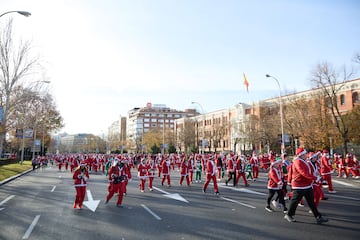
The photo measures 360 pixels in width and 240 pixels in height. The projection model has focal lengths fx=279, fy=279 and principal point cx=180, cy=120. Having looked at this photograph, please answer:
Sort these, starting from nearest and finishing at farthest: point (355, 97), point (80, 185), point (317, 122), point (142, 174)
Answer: point (80, 185)
point (142, 174)
point (317, 122)
point (355, 97)

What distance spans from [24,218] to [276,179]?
8022 millimetres

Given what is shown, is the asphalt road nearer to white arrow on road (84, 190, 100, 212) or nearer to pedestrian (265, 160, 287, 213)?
white arrow on road (84, 190, 100, 212)

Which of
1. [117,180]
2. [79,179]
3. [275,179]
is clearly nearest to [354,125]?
[275,179]

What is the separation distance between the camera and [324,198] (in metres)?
11.8

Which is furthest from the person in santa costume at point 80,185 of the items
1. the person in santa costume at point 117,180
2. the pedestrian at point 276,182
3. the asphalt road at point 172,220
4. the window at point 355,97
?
the window at point 355,97

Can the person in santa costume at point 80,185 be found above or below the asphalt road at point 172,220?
above

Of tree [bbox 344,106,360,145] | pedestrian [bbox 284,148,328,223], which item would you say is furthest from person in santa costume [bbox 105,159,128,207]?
tree [bbox 344,106,360,145]

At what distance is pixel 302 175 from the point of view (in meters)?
7.55

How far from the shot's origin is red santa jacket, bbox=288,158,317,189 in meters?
7.52

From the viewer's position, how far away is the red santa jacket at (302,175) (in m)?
7.52

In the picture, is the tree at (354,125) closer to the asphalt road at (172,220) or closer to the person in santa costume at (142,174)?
the asphalt road at (172,220)

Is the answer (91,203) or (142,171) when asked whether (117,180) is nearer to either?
(91,203)

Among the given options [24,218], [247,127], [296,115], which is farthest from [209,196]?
[247,127]

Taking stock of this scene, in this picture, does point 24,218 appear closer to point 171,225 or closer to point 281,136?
point 171,225
